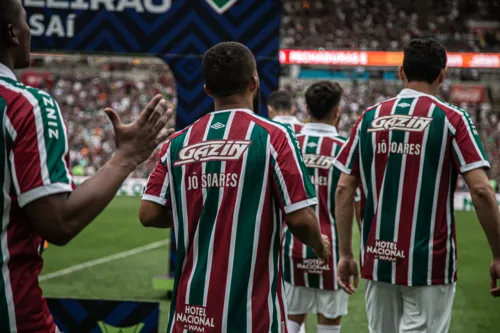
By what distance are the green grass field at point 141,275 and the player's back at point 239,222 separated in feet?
12.7

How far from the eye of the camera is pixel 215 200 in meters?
2.71

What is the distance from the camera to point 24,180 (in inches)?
76.4

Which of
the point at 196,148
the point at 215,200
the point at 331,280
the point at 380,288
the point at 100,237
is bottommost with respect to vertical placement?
the point at 100,237

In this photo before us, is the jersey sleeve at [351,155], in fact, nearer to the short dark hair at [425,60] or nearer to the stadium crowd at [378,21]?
the short dark hair at [425,60]

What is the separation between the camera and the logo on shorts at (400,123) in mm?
3543

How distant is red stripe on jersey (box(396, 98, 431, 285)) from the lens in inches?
140

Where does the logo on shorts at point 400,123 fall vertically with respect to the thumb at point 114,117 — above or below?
below

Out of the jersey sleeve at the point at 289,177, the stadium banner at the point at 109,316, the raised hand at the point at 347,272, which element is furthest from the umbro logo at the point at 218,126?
the stadium banner at the point at 109,316

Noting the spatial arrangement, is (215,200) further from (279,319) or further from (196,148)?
(279,319)

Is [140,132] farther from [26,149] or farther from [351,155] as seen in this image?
[351,155]

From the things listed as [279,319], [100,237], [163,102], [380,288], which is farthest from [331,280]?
[100,237]

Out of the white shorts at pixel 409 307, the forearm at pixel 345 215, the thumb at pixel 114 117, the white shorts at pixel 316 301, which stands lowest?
the white shorts at pixel 316 301

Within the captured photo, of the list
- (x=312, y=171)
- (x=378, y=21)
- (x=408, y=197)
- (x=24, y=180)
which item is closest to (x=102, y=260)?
(x=312, y=171)

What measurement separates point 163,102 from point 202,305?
913 millimetres
